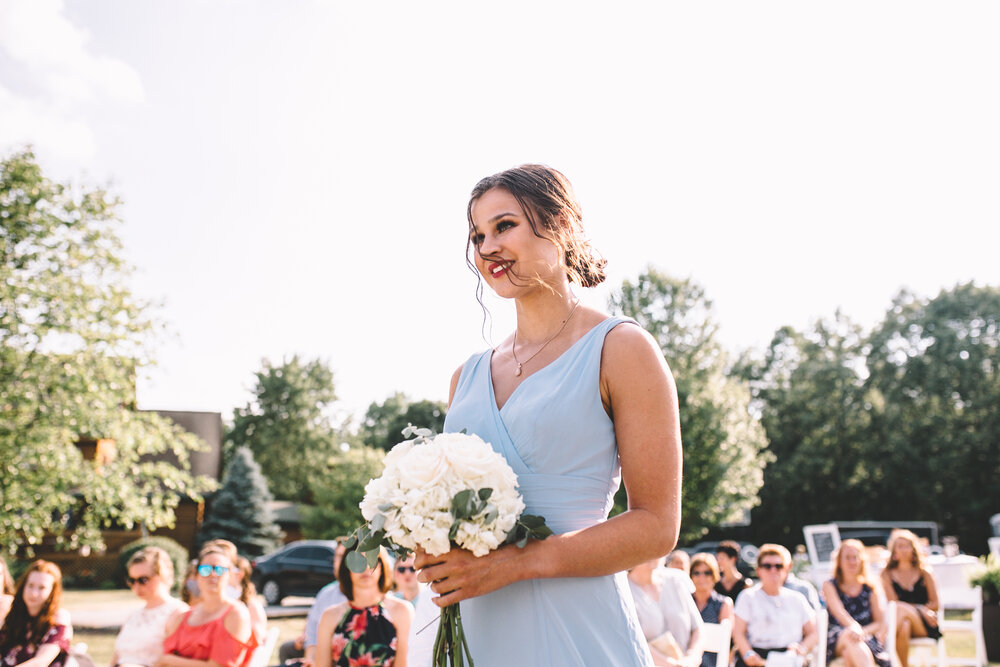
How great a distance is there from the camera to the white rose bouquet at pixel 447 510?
1546 millimetres

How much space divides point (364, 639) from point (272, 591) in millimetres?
17203

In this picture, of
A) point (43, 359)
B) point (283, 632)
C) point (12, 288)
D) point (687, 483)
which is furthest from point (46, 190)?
point (687, 483)

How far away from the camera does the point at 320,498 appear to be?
40.3 m

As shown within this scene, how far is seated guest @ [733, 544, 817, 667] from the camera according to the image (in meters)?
7.85

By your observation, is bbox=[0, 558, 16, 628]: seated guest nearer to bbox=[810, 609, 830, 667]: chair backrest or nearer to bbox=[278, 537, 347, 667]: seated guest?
bbox=[278, 537, 347, 667]: seated guest

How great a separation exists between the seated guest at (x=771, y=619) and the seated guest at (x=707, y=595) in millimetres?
421

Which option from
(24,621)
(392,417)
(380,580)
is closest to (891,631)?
(380,580)

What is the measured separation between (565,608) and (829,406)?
41.9 meters

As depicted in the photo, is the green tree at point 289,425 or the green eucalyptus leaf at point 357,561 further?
the green tree at point 289,425

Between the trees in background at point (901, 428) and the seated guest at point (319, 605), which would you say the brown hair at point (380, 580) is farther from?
the trees in background at point (901, 428)

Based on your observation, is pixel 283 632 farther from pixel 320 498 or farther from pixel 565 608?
pixel 320 498

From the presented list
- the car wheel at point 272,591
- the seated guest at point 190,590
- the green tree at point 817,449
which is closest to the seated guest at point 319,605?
the seated guest at point 190,590

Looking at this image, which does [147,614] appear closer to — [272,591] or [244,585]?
[244,585]

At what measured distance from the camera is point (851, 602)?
853 centimetres
